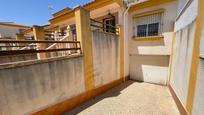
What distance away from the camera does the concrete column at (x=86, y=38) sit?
3.94 meters

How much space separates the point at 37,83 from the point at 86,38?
7.70 ft

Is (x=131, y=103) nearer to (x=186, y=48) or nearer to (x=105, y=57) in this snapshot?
(x=105, y=57)

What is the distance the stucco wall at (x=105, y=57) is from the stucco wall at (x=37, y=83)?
989 millimetres

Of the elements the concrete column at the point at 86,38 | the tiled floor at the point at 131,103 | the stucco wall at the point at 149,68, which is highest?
the concrete column at the point at 86,38

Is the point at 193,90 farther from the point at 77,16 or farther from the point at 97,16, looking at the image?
the point at 97,16

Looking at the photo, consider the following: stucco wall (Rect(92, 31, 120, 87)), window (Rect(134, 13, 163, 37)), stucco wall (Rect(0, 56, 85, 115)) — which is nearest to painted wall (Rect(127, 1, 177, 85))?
window (Rect(134, 13, 163, 37))

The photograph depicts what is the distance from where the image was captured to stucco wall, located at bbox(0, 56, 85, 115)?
8.34 feet

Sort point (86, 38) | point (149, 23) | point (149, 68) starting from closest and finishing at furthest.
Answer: point (86, 38) → point (149, 23) → point (149, 68)

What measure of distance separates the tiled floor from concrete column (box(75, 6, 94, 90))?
2.89 feet

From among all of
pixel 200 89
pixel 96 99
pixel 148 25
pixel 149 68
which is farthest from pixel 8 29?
pixel 200 89

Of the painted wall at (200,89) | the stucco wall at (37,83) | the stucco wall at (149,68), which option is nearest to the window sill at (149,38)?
the stucco wall at (149,68)

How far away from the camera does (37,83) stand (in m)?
3.01

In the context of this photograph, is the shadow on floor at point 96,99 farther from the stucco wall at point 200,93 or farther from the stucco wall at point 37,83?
the stucco wall at point 200,93

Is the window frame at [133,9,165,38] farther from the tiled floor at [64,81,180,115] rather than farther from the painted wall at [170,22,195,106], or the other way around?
the tiled floor at [64,81,180,115]
